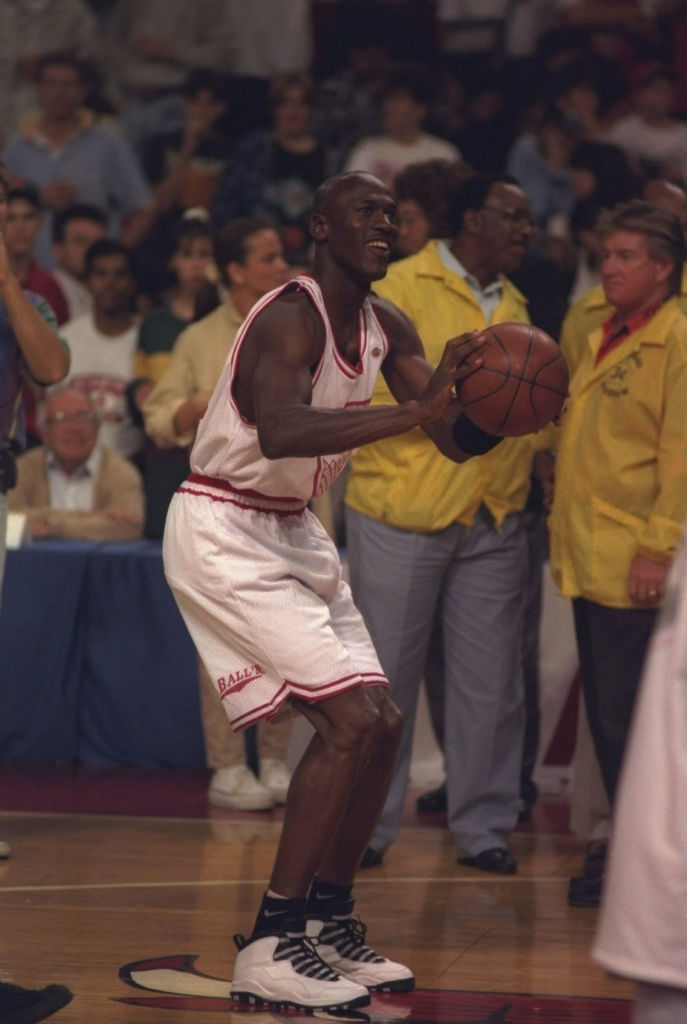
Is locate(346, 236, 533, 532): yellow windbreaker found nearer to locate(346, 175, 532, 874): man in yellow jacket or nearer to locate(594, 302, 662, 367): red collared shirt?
locate(346, 175, 532, 874): man in yellow jacket

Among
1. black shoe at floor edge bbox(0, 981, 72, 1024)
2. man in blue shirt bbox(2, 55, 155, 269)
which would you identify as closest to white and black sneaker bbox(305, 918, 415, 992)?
black shoe at floor edge bbox(0, 981, 72, 1024)

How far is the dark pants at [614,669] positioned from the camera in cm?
509

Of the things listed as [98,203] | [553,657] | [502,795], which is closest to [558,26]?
[98,203]

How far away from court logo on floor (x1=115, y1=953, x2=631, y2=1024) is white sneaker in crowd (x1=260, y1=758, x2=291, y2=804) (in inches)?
85.4

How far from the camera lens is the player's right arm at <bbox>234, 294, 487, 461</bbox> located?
153 inches

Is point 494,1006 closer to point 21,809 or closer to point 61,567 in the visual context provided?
point 21,809

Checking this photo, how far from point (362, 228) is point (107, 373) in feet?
12.4

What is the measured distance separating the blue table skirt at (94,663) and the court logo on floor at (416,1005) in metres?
2.70

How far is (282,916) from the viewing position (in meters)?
4.06

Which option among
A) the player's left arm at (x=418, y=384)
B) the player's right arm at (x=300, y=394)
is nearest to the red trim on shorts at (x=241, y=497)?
the player's right arm at (x=300, y=394)

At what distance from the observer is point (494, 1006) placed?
13.4ft

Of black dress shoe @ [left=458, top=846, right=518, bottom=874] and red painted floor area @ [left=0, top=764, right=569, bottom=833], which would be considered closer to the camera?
black dress shoe @ [left=458, top=846, right=518, bottom=874]

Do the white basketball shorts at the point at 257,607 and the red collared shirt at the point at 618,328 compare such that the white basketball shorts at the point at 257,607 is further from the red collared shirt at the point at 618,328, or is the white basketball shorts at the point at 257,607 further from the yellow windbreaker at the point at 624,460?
the red collared shirt at the point at 618,328

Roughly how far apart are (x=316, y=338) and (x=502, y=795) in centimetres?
216
